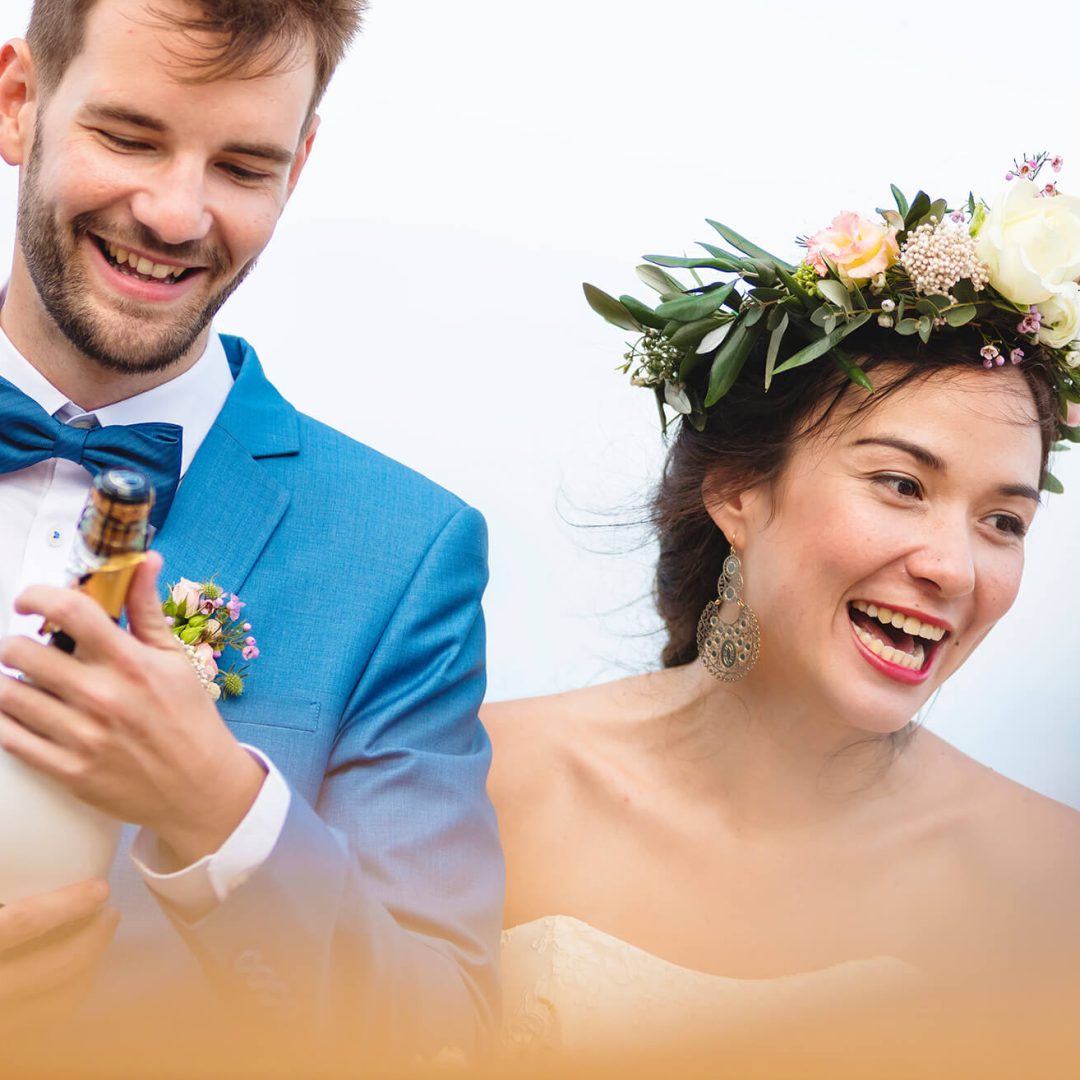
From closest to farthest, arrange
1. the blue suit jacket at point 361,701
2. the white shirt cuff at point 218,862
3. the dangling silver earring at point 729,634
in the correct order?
the white shirt cuff at point 218,862 < the blue suit jacket at point 361,701 < the dangling silver earring at point 729,634

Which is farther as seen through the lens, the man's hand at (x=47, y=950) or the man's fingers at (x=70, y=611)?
the man's hand at (x=47, y=950)

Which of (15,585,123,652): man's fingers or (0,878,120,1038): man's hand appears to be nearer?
(15,585,123,652): man's fingers

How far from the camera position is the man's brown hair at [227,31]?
6.13 ft

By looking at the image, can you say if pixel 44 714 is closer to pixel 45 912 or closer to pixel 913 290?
pixel 45 912

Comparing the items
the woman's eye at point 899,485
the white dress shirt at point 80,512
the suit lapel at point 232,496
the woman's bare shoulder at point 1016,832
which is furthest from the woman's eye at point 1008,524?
the white dress shirt at point 80,512

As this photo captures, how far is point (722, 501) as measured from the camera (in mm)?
2514

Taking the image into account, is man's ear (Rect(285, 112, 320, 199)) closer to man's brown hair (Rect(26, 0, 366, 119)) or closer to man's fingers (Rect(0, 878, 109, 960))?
man's brown hair (Rect(26, 0, 366, 119))

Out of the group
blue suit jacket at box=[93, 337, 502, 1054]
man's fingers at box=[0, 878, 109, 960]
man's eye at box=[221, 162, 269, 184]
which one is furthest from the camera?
man's eye at box=[221, 162, 269, 184]

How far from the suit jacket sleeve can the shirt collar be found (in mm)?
376

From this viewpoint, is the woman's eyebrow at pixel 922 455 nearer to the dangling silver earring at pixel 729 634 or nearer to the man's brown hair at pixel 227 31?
the dangling silver earring at pixel 729 634

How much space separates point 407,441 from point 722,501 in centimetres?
86

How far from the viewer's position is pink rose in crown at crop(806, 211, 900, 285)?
230 cm

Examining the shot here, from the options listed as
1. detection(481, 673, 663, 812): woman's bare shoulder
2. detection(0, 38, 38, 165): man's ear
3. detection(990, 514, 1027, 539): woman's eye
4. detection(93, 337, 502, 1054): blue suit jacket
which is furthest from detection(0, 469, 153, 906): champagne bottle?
detection(990, 514, 1027, 539): woman's eye

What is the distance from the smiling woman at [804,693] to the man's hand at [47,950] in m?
1.10
